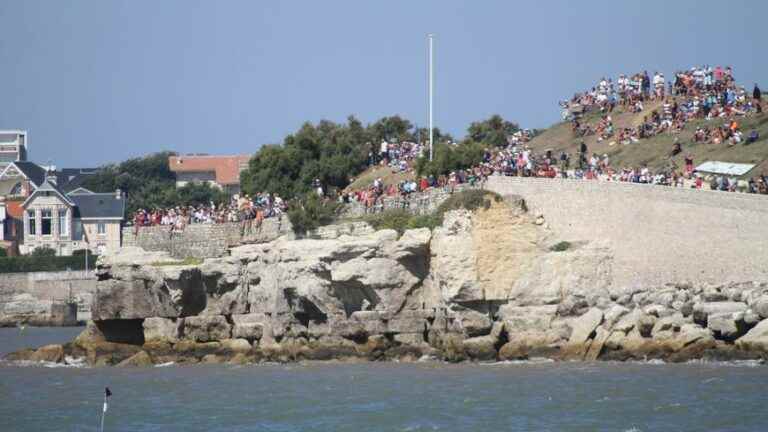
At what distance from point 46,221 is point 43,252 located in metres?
5.15

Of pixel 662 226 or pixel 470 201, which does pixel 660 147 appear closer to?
pixel 662 226

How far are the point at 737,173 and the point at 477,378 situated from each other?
10.4m

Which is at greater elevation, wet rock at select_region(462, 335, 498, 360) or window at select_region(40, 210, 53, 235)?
window at select_region(40, 210, 53, 235)

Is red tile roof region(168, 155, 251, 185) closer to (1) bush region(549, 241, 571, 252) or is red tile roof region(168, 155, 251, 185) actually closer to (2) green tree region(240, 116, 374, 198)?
(2) green tree region(240, 116, 374, 198)

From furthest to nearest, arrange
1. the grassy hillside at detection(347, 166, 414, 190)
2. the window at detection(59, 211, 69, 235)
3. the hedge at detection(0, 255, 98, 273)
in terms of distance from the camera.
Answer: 1. the window at detection(59, 211, 69, 235)
2. the hedge at detection(0, 255, 98, 273)
3. the grassy hillside at detection(347, 166, 414, 190)

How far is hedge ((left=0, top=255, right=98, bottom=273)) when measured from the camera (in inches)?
3029

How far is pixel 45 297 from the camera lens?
74500 millimetres

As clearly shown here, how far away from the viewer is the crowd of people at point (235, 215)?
49.7 m

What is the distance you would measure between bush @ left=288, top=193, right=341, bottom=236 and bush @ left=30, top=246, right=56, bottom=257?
36027 mm

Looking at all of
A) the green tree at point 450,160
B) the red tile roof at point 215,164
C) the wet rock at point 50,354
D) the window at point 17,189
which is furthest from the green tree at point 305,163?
the red tile roof at point 215,164

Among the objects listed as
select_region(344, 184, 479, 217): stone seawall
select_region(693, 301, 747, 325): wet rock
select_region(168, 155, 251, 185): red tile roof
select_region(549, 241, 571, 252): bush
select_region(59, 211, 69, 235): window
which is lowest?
select_region(693, 301, 747, 325): wet rock

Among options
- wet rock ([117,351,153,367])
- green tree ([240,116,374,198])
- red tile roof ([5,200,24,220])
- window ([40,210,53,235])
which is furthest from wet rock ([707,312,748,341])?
red tile roof ([5,200,24,220])

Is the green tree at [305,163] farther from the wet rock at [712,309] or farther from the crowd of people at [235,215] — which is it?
the wet rock at [712,309]

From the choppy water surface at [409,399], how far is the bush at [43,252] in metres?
40.8
